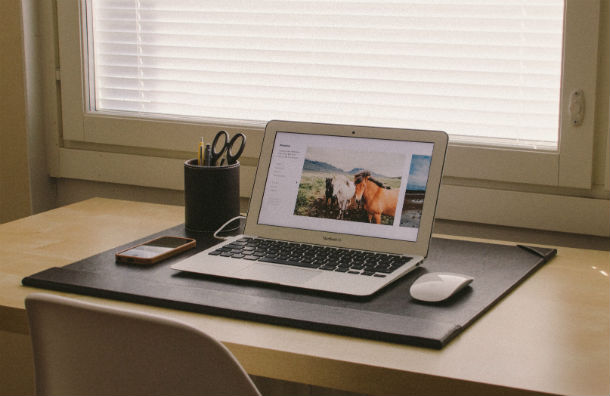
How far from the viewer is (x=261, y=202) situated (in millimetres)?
1458

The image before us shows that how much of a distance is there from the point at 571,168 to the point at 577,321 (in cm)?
57

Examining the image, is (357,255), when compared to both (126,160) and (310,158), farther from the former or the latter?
(126,160)

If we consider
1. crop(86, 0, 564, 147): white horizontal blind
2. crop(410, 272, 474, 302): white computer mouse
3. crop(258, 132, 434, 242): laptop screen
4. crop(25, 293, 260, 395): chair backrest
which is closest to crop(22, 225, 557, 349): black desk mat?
crop(410, 272, 474, 302): white computer mouse

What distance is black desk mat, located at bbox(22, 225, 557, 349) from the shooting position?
1.01 metres

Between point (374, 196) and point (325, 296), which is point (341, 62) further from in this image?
point (325, 296)

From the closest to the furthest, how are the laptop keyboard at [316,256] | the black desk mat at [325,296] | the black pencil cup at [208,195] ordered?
1. the black desk mat at [325,296]
2. the laptop keyboard at [316,256]
3. the black pencil cup at [208,195]

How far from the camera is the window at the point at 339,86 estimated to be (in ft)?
5.16

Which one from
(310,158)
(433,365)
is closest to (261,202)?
(310,158)

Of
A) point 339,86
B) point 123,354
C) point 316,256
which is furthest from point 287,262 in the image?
point 339,86

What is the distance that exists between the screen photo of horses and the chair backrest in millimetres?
595

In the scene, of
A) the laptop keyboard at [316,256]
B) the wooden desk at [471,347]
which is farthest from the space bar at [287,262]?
the wooden desk at [471,347]

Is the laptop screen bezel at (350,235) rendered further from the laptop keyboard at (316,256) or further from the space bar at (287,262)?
the space bar at (287,262)

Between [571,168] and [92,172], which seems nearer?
[571,168]

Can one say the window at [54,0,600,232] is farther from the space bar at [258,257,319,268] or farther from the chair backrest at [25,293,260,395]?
the chair backrest at [25,293,260,395]
